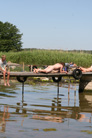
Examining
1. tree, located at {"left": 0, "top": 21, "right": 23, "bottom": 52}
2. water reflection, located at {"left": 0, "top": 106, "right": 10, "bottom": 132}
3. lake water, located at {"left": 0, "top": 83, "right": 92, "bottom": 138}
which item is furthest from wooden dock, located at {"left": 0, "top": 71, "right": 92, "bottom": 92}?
tree, located at {"left": 0, "top": 21, "right": 23, "bottom": 52}

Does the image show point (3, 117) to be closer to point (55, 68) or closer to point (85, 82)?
point (55, 68)

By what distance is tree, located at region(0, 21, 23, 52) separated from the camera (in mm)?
84925

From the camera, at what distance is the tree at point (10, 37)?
84.9 metres

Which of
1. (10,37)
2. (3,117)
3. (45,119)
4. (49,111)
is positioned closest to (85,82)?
(49,111)

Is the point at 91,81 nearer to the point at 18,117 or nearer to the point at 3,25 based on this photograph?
the point at 18,117

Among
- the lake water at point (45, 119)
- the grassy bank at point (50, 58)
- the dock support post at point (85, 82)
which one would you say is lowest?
the lake water at point (45, 119)

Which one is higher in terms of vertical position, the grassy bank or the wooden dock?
the grassy bank

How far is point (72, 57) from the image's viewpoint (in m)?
49.5

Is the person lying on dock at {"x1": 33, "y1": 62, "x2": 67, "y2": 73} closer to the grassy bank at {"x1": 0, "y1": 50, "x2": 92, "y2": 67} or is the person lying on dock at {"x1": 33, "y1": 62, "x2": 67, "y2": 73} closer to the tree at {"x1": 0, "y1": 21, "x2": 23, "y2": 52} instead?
the grassy bank at {"x1": 0, "y1": 50, "x2": 92, "y2": 67}

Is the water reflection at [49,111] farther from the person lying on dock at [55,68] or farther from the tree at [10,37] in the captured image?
the tree at [10,37]

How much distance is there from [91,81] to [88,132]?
43.6 feet

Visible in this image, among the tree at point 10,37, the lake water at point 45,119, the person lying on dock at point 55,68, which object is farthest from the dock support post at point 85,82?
the tree at point 10,37

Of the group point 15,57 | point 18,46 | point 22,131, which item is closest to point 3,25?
point 18,46

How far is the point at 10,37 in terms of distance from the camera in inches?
3487
